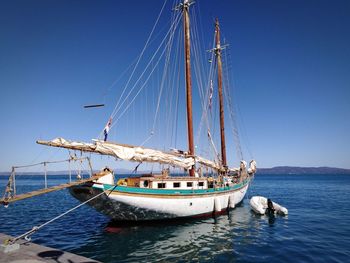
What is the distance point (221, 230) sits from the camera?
72.0ft

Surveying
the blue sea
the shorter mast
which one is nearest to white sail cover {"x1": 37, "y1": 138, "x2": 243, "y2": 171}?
the shorter mast

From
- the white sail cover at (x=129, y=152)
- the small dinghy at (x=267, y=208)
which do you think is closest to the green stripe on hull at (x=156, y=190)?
the white sail cover at (x=129, y=152)

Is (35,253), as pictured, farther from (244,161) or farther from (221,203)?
(244,161)

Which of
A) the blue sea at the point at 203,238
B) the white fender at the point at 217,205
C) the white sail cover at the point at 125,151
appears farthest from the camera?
the white fender at the point at 217,205

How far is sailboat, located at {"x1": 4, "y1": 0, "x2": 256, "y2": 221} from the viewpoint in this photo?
19.4 metres

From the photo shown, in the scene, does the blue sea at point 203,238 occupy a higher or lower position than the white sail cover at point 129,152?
lower

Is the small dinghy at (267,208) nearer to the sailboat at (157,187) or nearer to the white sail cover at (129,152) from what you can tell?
the sailboat at (157,187)

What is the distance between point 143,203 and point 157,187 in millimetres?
2324

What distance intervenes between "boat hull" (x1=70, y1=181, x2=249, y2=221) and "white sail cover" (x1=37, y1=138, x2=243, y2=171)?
2.82 meters

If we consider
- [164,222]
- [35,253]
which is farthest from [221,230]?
[35,253]

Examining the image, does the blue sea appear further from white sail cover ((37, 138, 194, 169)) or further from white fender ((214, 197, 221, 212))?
white sail cover ((37, 138, 194, 169))

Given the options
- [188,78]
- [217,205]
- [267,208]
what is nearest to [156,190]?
[217,205]

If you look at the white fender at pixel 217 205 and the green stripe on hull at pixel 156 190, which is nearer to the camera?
the green stripe on hull at pixel 156 190

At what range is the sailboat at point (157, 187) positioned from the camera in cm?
1944
